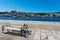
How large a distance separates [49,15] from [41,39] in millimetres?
104477

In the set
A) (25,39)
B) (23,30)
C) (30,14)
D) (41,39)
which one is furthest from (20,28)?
(30,14)

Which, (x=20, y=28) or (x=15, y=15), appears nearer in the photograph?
(x=20, y=28)

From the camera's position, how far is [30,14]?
354 ft

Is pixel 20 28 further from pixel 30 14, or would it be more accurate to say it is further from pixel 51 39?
pixel 30 14

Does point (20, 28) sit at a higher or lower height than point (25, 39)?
higher

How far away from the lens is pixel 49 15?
110 m

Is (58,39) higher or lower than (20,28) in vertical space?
lower

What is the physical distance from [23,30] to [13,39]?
49.7 inches

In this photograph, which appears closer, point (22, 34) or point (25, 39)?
point (25, 39)

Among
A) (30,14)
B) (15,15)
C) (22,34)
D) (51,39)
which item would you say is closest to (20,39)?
(22,34)

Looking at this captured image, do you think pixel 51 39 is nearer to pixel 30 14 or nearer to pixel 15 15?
pixel 15 15

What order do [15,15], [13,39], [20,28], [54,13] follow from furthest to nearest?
[54,13] → [15,15] → [20,28] → [13,39]

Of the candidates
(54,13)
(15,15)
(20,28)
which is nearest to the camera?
(20,28)

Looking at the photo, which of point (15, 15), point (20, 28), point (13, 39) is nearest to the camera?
point (13, 39)
